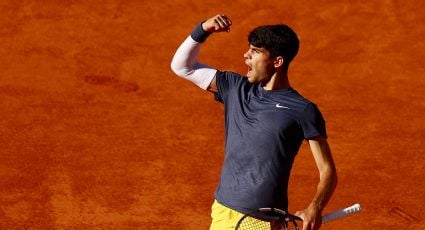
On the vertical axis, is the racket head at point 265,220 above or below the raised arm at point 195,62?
below

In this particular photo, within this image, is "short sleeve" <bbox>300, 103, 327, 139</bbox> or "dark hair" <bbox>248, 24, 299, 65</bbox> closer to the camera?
"short sleeve" <bbox>300, 103, 327, 139</bbox>

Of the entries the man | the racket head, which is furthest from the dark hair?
the racket head

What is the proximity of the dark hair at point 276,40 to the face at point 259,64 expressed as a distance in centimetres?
4

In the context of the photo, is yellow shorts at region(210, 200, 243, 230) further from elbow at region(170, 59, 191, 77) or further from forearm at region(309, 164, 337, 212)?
elbow at region(170, 59, 191, 77)

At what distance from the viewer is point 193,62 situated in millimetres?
6383

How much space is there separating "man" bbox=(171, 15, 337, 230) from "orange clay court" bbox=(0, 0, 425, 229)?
2.99 metres

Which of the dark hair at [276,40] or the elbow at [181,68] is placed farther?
the elbow at [181,68]

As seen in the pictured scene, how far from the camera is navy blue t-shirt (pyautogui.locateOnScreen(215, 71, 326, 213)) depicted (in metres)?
5.74

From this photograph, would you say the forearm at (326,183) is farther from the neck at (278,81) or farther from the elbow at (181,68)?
the elbow at (181,68)

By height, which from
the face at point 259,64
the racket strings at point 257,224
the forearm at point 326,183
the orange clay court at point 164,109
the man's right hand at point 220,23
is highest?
the man's right hand at point 220,23

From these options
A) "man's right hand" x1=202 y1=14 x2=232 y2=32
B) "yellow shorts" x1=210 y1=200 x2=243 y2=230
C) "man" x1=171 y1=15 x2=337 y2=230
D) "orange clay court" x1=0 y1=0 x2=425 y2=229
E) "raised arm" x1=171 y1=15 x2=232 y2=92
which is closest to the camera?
"man" x1=171 y1=15 x2=337 y2=230

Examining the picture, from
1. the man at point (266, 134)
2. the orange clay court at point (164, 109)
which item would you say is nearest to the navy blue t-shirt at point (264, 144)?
the man at point (266, 134)

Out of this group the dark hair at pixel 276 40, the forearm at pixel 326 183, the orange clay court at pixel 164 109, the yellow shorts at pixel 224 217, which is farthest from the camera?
the orange clay court at pixel 164 109

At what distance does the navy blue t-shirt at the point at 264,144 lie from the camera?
5.74m
